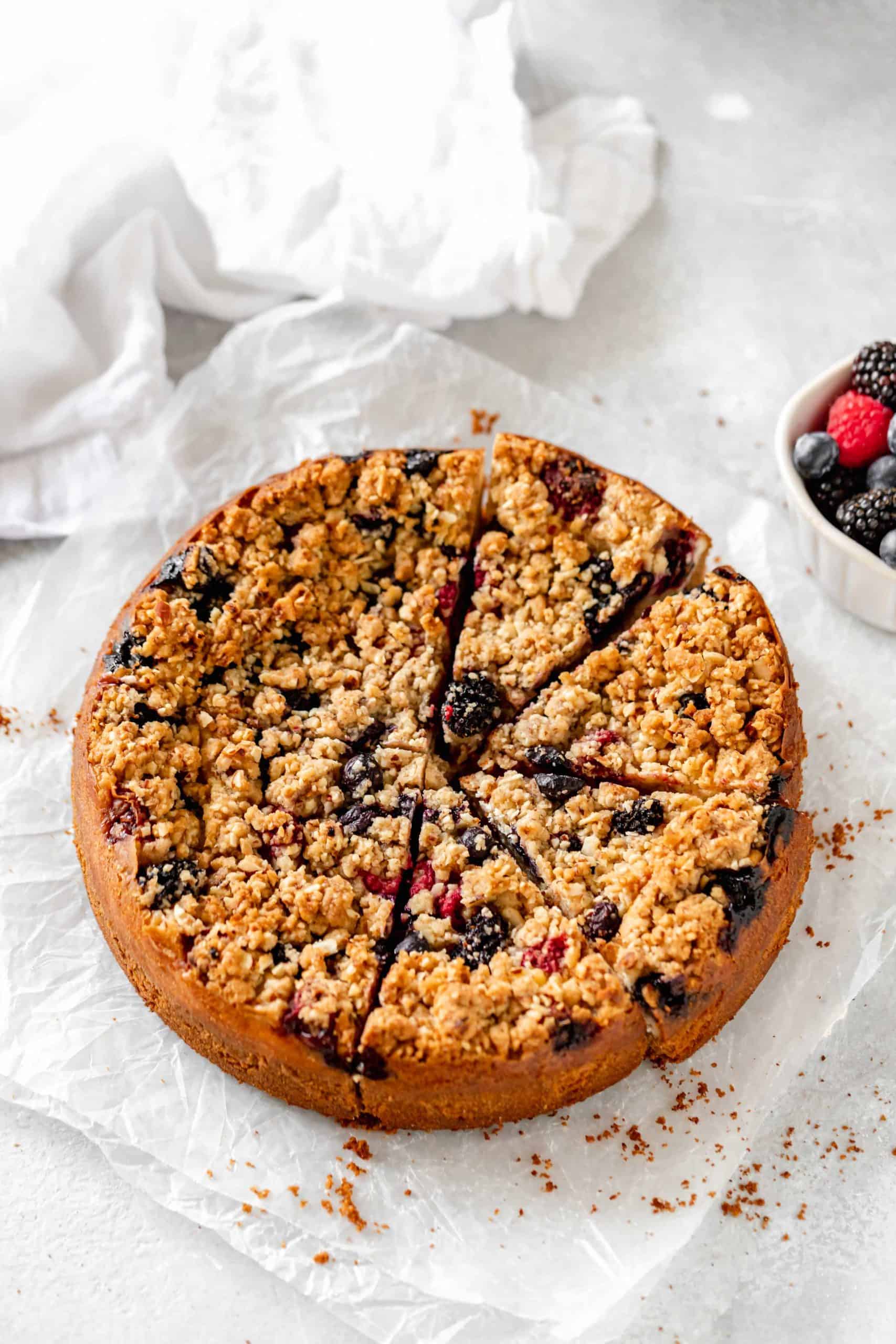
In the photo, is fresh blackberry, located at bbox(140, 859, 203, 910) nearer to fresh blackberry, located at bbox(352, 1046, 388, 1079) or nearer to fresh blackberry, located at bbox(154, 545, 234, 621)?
fresh blackberry, located at bbox(352, 1046, 388, 1079)

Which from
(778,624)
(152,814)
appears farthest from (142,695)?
(778,624)

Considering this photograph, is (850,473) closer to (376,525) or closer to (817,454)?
(817,454)

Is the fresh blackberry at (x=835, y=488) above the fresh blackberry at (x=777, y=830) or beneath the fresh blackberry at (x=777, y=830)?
above

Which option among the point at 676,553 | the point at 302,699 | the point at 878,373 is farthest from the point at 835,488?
the point at 302,699

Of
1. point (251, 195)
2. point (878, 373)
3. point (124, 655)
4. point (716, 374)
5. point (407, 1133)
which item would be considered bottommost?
point (407, 1133)

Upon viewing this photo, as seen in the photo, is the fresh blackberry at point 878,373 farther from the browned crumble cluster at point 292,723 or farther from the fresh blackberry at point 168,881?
the fresh blackberry at point 168,881

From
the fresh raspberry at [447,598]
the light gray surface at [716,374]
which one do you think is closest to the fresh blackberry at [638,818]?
the light gray surface at [716,374]

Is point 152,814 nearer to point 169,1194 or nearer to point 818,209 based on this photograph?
point 169,1194
